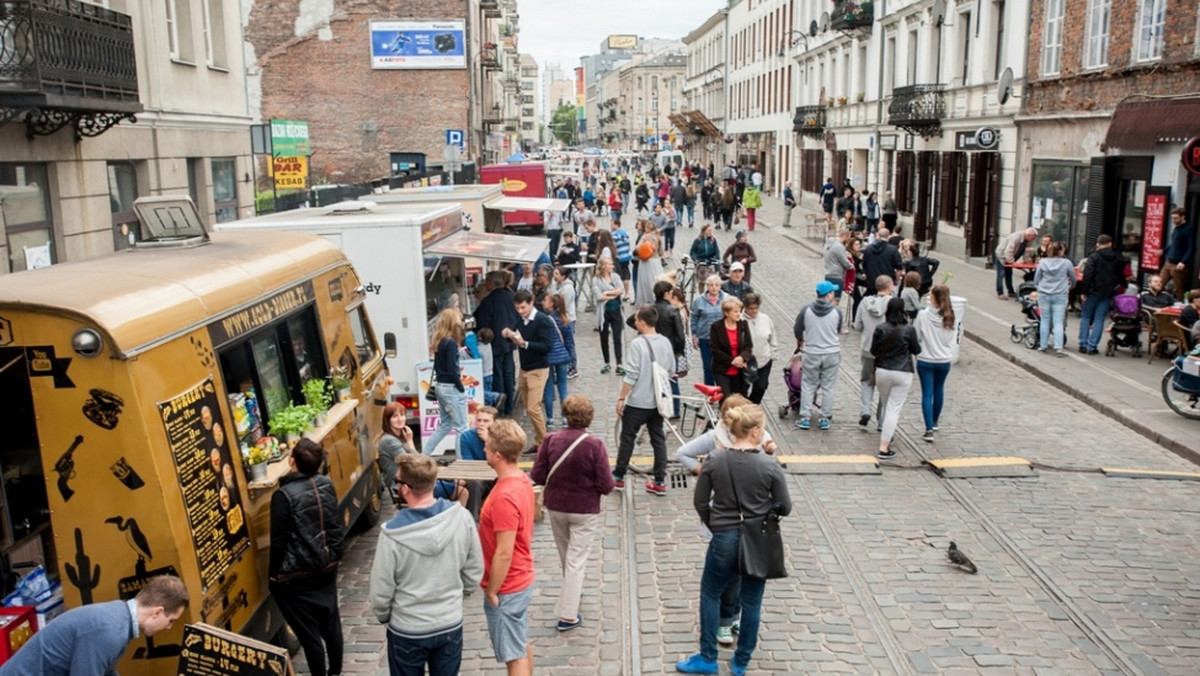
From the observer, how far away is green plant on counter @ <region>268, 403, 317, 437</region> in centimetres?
690

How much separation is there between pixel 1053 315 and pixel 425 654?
13.7 meters

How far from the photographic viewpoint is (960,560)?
8266 millimetres

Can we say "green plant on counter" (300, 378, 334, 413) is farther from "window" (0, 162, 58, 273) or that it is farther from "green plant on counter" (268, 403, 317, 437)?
"window" (0, 162, 58, 273)

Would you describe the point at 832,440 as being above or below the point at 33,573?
below

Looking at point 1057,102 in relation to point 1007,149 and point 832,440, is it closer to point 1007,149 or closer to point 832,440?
point 1007,149

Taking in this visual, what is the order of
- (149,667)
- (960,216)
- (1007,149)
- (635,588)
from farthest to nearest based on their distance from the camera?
(960,216)
(1007,149)
(635,588)
(149,667)

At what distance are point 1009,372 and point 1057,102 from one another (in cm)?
981

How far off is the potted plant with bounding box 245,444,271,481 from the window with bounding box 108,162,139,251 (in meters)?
10.5

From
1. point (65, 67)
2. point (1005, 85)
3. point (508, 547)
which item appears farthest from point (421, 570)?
point (1005, 85)

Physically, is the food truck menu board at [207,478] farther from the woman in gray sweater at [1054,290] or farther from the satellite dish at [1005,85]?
the satellite dish at [1005,85]

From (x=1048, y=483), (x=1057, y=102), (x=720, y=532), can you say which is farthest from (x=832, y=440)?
(x=1057, y=102)

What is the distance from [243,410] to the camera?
21.1ft

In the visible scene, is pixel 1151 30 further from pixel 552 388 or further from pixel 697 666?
pixel 697 666

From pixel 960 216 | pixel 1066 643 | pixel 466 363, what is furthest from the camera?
pixel 960 216
